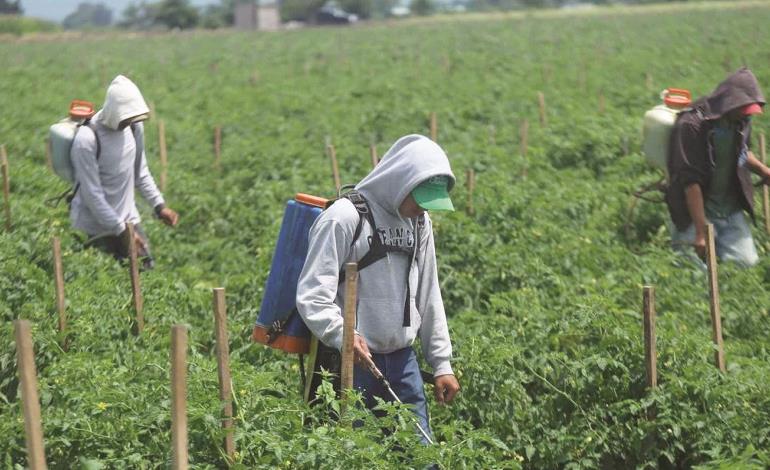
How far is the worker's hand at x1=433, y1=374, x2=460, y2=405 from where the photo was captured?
4.76 metres

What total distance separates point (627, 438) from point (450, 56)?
23.9 meters

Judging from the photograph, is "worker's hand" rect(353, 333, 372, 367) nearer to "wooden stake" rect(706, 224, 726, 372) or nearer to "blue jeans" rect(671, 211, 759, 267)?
"wooden stake" rect(706, 224, 726, 372)

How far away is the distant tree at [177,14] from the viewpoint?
90500mm

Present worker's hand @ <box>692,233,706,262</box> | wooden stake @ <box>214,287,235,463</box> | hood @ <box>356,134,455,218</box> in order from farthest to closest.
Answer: worker's hand @ <box>692,233,706,262</box>
hood @ <box>356,134,455,218</box>
wooden stake @ <box>214,287,235,463</box>

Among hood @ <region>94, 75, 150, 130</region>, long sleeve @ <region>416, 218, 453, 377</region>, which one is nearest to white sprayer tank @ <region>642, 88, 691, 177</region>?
long sleeve @ <region>416, 218, 453, 377</region>

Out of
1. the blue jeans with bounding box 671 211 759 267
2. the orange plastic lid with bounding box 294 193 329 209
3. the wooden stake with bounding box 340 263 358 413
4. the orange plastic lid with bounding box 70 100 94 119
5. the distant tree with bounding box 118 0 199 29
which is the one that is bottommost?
the distant tree with bounding box 118 0 199 29

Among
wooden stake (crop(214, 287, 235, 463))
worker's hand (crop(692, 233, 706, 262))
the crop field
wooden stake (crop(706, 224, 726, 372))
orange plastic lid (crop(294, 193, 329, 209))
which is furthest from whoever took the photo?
worker's hand (crop(692, 233, 706, 262))

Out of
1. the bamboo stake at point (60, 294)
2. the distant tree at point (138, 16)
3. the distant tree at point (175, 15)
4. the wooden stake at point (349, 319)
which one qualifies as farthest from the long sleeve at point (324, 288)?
the distant tree at point (138, 16)

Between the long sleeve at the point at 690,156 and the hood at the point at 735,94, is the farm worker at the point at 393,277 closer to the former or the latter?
A: the long sleeve at the point at 690,156

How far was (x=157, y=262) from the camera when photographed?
29.4ft

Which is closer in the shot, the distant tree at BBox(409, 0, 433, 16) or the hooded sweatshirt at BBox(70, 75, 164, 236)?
the hooded sweatshirt at BBox(70, 75, 164, 236)

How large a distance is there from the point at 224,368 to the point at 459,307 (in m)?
3.48

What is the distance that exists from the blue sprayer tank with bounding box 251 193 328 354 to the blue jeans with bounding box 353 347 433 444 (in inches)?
13.1

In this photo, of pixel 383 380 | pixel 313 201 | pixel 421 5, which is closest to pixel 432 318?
pixel 383 380
